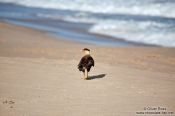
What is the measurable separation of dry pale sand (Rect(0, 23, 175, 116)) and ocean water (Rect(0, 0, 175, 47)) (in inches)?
166

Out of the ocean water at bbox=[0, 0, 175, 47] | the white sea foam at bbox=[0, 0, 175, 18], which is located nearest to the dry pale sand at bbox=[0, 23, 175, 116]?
the ocean water at bbox=[0, 0, 175, 47]

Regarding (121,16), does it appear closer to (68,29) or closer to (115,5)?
(115,5)

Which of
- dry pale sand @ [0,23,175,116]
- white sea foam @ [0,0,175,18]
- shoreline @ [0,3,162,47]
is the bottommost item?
dry pale sand @ [0,23,175,116]

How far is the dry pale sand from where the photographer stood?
340 inches

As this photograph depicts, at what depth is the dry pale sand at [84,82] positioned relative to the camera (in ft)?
28.3

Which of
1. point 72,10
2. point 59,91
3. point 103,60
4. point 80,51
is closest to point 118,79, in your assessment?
point 59,91

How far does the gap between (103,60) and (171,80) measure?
10.3ft

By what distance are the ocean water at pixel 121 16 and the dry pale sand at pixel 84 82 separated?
13.9 feet

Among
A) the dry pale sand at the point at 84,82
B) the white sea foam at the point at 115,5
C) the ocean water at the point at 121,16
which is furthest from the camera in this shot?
the white sea foam at the point at 115,5

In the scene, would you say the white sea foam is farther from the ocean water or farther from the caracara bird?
the caracara bird

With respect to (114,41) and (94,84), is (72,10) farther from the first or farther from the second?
(94,84)

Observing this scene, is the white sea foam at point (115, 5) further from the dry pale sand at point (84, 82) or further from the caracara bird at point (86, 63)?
the caracara bird at point (86, 63)

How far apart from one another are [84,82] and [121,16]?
57.0 feet

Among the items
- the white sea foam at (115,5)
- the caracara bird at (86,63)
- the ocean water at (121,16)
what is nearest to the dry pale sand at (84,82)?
the caracara bird at (86,63)
